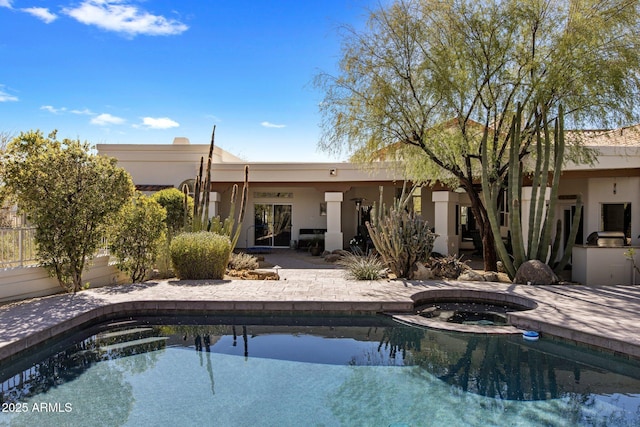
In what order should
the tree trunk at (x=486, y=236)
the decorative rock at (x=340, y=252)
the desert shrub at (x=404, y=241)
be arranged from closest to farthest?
the desert shrub at (x=404, y=241) < the tree trunk at (x=486, y=236) < the decorative rock at (x=340, y=252)

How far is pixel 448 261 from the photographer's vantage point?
13117 mm

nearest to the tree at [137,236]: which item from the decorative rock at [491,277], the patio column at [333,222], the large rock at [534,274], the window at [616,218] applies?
the decorative rock at [491,277]

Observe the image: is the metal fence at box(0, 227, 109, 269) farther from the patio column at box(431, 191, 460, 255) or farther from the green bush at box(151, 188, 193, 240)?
the patio column at box(431, 191, 460, 255)

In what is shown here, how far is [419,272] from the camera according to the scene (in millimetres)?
12148

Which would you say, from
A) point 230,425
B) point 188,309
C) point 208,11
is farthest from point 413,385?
point 208,11

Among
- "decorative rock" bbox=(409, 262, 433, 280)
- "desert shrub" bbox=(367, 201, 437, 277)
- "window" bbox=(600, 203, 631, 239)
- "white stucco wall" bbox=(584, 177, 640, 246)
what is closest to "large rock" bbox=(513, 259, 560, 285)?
"decorative rock" bbox=(409, 262, 433, 280)

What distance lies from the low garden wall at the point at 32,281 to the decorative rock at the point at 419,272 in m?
8.20

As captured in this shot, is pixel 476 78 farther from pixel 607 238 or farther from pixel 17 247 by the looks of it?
pixel 17 247

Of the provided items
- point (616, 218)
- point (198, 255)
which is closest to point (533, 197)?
point (616, 218)

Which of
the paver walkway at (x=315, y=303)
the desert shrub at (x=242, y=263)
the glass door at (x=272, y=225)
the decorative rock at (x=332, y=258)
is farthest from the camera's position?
the glass door at (x=272, y=225)

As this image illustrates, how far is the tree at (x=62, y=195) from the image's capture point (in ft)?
30.0

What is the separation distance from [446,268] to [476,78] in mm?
5367

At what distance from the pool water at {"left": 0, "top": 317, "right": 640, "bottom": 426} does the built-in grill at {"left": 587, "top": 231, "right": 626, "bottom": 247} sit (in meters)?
8.36

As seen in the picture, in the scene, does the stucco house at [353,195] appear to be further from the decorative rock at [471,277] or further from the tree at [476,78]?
the decorative rock at [471,277]
